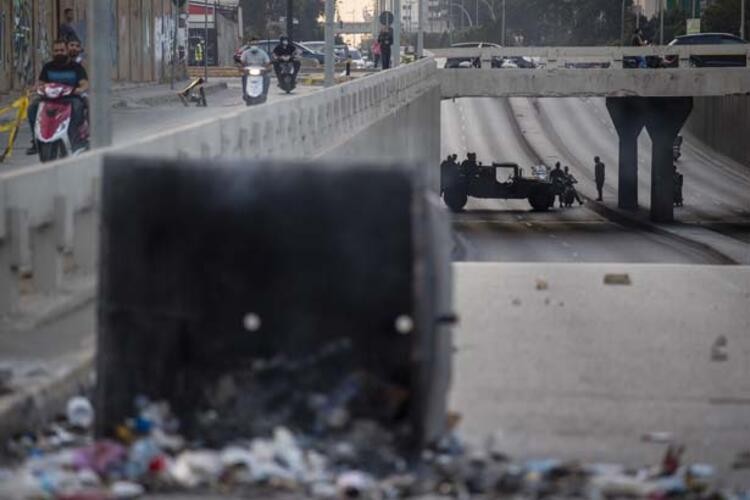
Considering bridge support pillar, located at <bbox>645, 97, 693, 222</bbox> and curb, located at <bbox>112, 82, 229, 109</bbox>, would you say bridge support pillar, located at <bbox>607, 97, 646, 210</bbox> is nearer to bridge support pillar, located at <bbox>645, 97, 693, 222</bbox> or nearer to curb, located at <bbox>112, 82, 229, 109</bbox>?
bridge support pillar, located at <bbox>645, 97, 693, 222</bbox>

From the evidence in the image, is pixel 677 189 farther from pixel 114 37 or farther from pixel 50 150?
pixel 50 150

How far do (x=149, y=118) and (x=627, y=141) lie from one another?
116ft

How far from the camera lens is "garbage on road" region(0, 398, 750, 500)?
7531 millimetres

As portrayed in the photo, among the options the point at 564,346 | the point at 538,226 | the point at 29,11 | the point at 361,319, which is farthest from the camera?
the point at 538,226

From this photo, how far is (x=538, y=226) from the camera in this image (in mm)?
64062

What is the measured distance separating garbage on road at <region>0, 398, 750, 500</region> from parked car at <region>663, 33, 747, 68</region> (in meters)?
65.4

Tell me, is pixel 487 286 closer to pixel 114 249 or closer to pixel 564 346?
pixel 564 346

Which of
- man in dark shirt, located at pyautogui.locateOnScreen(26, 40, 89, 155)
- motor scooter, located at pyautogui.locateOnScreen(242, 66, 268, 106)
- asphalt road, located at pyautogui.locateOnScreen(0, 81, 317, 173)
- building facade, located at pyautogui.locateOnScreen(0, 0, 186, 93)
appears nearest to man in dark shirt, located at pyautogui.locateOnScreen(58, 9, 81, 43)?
asphalt road, located at pyautogui.locateOnScreen(0, 81, 317, 173)

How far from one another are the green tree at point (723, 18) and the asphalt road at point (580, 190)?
7764 millimetres

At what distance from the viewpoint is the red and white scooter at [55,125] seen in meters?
23.9

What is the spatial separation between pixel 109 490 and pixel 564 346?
571 cm

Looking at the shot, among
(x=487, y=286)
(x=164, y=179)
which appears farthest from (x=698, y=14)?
(x=164, y=179)

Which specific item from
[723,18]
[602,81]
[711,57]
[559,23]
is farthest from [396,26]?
[559,23]

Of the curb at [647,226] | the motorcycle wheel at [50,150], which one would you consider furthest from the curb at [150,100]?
the motorcycle wheel at [50,150]
